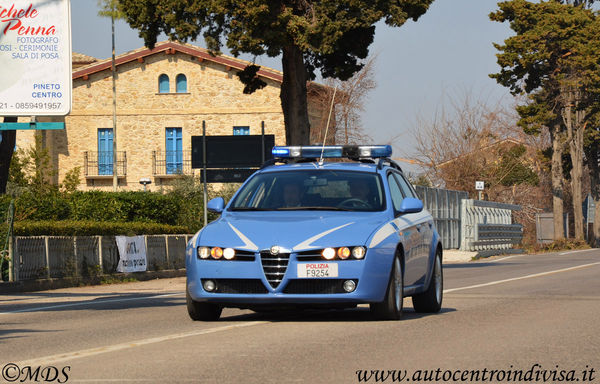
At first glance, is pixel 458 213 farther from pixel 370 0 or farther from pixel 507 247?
pixel 370 0

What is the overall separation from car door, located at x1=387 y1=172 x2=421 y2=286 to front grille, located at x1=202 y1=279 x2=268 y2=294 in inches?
65.4

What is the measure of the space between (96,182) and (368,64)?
53.2ft

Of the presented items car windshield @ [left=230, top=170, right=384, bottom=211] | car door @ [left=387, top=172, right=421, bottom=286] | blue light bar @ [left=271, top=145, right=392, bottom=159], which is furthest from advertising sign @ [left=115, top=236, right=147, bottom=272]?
car door @ [left=387, top=172, right=421, bottom=286]

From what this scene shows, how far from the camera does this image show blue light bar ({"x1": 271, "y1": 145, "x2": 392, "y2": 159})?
13.2 meters

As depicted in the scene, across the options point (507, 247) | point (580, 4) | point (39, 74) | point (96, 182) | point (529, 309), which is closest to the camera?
point (529, 309)

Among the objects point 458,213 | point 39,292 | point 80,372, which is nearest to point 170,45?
point 458,213

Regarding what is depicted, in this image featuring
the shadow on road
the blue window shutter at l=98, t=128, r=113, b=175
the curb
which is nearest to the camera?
the shadow on road

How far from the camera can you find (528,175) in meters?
74.0

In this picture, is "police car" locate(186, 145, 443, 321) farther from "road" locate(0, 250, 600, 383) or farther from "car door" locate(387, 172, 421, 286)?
"road" locate(0, 250, 600, 383)

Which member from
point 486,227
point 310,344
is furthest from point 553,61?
point 310,344

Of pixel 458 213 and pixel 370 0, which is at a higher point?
pixel 370 0

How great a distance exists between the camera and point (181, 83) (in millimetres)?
58531

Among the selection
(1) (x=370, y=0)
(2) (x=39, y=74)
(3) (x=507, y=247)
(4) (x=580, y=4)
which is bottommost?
(3) (x=507, y=247)

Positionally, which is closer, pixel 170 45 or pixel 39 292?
pixel 39 292
